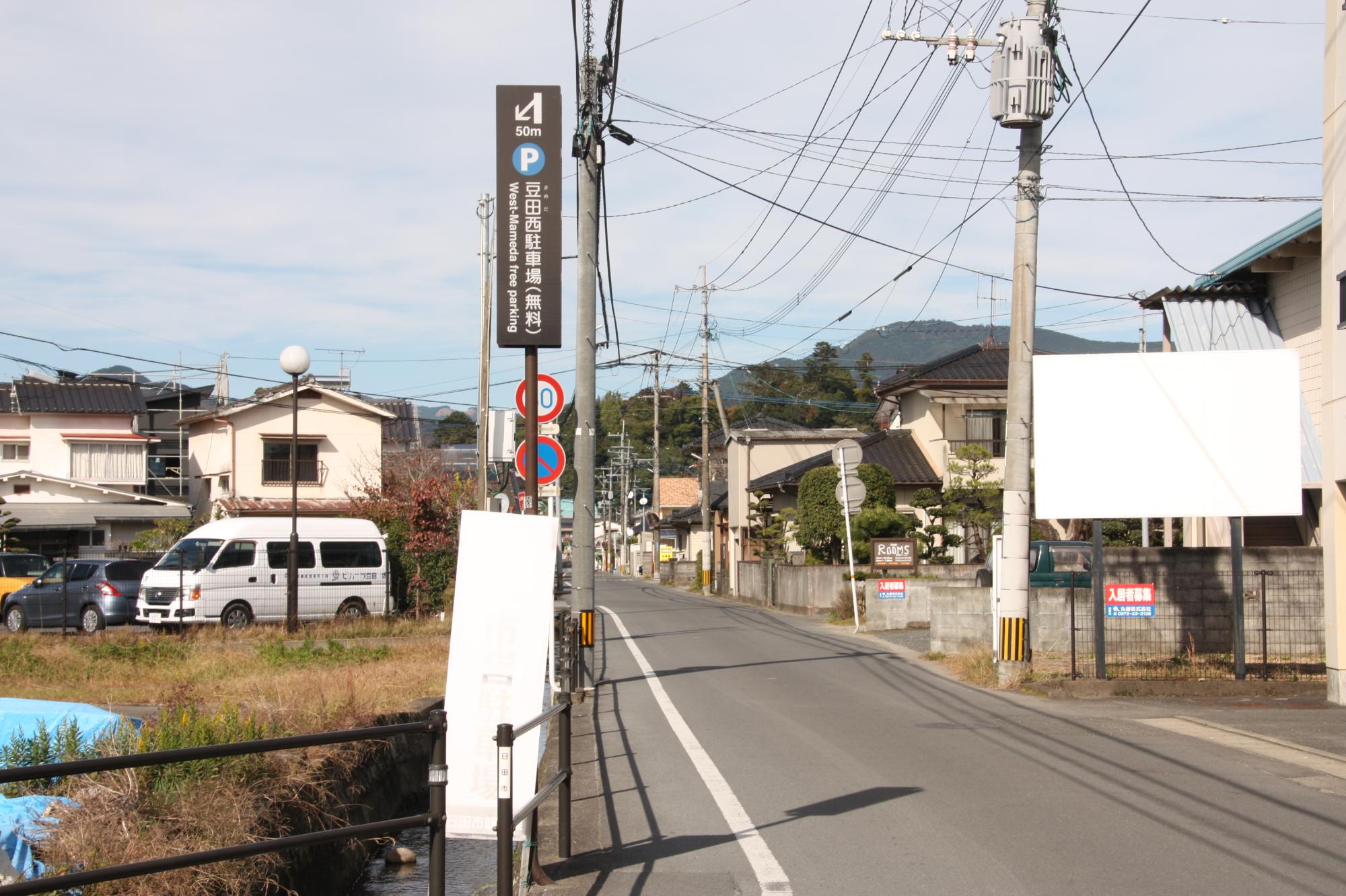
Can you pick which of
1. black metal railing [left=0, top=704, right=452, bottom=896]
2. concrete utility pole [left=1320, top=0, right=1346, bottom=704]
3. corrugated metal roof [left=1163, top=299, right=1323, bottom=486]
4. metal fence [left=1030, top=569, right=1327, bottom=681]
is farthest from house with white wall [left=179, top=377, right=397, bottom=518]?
black metal railing [left=0, top=704, right=452, bottom=896]

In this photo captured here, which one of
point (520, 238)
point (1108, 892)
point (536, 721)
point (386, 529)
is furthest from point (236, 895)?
point (386, 529)

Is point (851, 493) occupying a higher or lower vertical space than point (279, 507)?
higher

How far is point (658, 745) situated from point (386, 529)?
1711 centimetres

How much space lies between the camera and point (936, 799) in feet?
24.9

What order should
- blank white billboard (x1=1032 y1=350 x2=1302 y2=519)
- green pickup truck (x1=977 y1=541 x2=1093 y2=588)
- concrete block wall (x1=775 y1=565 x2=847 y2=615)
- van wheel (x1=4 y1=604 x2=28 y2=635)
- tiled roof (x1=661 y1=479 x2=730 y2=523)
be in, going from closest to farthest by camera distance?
1. blank white billboard (x1=1032 y1=350 x2=1302 y2=519)
2. green pickup truck (x1=977 y1=541 x2=1093 y2=588)
3. van wheel (x1=4 y1=604 x2=28 y2=635)
4. concrete block wall (x1=775 y1=565 x2=847 y2=615)
5. tiled roof (x1=661 y1=479 x2=730 y2=523)

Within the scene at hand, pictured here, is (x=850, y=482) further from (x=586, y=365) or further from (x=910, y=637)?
(x=586, y=365)

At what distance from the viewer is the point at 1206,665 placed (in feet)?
48.1

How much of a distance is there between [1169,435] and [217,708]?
1108cm

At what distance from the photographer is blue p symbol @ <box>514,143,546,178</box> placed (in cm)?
826

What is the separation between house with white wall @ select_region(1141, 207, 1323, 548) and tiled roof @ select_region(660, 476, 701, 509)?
6297 centimetres

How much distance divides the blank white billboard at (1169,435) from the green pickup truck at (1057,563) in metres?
5.85

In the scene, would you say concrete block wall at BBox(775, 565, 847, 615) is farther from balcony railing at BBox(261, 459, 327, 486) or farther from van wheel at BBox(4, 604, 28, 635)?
van wheel at BBox(4, 604, 28, 635)

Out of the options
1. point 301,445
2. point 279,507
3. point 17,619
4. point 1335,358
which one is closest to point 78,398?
point 301,445

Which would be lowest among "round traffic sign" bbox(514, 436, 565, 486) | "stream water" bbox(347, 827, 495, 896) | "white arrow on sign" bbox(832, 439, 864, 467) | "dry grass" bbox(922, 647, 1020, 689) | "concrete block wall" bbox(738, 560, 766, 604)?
"concrete block wall" bbox(738, 560, 766, 604)
